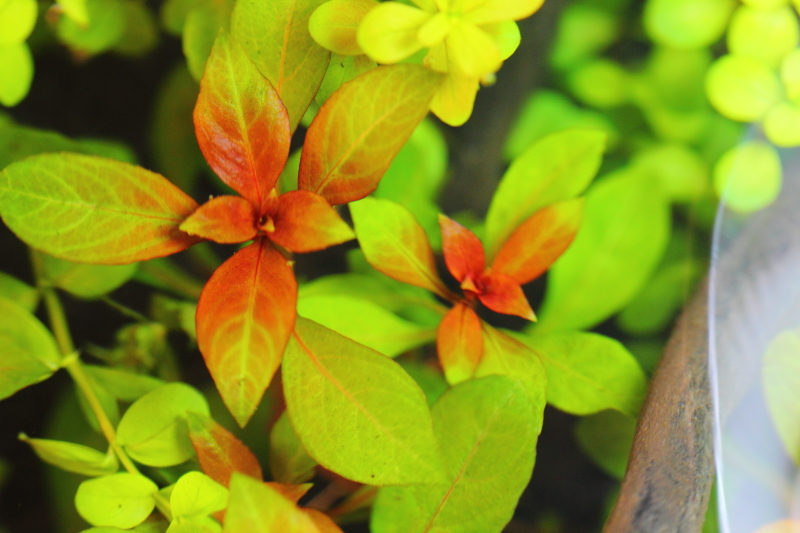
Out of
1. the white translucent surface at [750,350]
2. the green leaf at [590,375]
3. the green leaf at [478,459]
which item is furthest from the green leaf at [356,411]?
the white translucent surface at [750,350]

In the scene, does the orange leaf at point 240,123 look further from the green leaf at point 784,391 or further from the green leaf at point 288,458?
the green leaf at point 784,391

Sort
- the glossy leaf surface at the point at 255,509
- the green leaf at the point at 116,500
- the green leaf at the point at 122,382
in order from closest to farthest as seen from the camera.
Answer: the glossy leaf surface at the point at 255,509, the green leaf at the point at 116,500, the green leaf at the point at 122,382

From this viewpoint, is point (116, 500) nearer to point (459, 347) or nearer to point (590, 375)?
point (459, 347)

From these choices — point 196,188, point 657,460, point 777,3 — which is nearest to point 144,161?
point 196,188

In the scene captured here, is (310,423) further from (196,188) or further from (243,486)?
(196,188)

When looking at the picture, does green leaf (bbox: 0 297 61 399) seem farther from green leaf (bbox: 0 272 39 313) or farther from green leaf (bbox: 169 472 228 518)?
green leaf (bbox: 169 472 228 518)

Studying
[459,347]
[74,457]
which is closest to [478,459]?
[459,347]
